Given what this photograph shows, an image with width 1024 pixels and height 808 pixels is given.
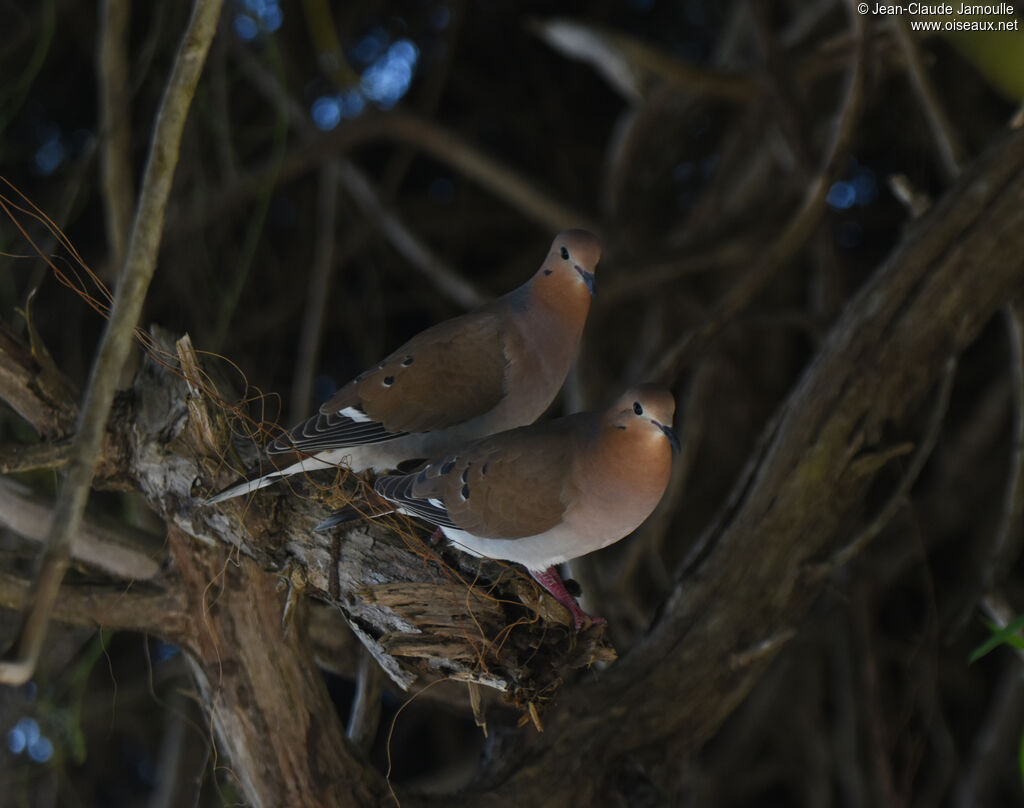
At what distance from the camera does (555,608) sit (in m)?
1.18

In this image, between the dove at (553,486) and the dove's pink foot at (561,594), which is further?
the dove's pink foot at (561,594)

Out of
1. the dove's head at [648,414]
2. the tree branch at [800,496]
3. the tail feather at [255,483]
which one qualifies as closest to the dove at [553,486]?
the dove's head at [648,414]

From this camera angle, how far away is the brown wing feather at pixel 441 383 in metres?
1.24

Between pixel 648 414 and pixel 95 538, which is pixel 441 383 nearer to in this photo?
pixel 648 414

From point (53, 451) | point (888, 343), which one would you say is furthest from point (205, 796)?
point (888, 343)

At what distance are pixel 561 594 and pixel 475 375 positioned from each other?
29 cm

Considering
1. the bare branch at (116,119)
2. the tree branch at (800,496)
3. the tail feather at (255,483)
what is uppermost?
the bare branch at (116,119)

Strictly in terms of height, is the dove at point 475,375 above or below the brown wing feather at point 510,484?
above

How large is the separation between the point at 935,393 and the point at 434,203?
6.09ft

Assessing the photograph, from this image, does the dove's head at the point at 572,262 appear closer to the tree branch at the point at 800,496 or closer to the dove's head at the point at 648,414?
the dove's head at the point at 648,414

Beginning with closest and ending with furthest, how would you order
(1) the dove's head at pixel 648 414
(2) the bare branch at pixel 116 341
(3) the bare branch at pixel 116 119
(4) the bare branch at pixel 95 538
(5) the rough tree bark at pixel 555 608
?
(2) the bare branch at pixel 116 341 < (1) the dove's head at pixel 648 414 < (5) the rough tree bark at pixel 555 608 < (4) the bare branch at pixel 95 538 < (3) the bare branch at pixel 116 119

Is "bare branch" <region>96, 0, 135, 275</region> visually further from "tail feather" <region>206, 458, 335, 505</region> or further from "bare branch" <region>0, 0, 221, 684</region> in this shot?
"bare branch" <region>0, 0, 221, 684</region>

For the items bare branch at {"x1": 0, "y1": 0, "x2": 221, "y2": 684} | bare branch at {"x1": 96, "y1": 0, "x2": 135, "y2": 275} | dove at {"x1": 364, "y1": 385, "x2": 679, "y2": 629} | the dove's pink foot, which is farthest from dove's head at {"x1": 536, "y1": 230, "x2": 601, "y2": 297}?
bare branch at {"x1": 96, "y1": 0, "x2": 135, "y2": 275}

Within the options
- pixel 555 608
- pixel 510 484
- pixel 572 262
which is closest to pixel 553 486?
pixel 510 484
